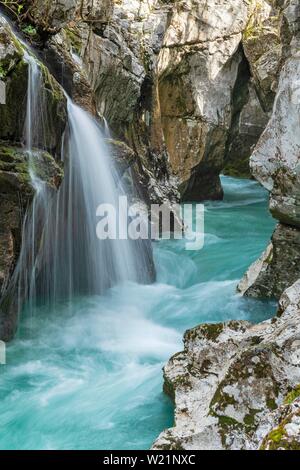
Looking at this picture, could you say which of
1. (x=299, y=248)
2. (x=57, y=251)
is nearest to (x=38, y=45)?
(x=57, y=251)

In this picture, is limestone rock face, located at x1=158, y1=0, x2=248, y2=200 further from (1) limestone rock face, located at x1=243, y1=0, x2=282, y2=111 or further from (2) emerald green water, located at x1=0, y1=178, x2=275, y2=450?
(2) emerald green water, located at x1=0, y1=178, x2=275, y2=450

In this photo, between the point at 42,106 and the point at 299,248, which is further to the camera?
the point at 299,248

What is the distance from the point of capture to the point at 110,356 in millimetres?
7348

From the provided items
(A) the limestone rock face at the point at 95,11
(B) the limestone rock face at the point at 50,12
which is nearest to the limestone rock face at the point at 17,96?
(B) the limestone rock face at the point at 50,12

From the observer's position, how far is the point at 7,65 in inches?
268

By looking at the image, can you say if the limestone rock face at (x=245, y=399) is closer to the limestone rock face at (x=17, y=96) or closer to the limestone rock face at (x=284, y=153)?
the limestone rock face at (x=284, y=153)

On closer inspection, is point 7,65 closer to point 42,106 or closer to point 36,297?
point 42,106

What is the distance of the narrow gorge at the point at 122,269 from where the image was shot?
443 cm

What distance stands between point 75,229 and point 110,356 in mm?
3207

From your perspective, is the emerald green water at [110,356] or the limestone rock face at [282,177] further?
the limestone rock face at [282,177]

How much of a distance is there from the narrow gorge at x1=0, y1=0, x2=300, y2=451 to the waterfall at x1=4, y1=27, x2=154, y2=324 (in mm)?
34

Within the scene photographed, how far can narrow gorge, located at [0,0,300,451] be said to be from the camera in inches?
175

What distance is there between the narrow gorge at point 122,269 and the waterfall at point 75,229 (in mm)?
34

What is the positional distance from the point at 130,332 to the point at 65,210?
2.67m
